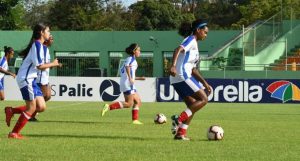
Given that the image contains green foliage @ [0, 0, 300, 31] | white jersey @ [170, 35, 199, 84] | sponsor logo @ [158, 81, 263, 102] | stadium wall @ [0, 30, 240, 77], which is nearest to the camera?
white jersey @ [170, 35, 199, 84]

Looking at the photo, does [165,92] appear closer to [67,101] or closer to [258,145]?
[67,101]

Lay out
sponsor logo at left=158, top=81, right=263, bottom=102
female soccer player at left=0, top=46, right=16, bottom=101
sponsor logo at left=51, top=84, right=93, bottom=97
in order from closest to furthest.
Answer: female soccer player at left=0, top=46, right=16, bottom=101, sponsor logo at left=158, top=81, right=263, bottom=102, sponsor logo at left=51, top=84, right=93, bottom=97

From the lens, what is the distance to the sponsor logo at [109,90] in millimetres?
35094

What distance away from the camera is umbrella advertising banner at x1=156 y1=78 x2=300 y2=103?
113ft

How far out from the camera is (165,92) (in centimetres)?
3594

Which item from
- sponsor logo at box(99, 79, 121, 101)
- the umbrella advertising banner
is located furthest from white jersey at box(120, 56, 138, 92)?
sponsor logo at box(99, 79, 121, 101)

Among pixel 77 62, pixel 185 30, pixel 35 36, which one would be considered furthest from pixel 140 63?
pixel 35 36

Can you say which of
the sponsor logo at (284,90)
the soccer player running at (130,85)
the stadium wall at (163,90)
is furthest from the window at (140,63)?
the soccer player running at (130,85)

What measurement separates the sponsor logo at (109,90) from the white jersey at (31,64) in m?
22.2

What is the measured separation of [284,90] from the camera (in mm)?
34625

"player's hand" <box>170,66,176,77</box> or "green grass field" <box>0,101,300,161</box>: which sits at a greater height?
"player's hand" <box>170,66,176,77</box>

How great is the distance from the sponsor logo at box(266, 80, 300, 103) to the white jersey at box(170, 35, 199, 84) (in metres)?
21.9

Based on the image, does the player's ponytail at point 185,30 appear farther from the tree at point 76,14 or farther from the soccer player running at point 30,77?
the tree at point 76,14

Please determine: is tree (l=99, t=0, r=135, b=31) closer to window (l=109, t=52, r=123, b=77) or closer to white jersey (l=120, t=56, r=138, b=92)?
window (l=109, t=52, r=123, b=77)
